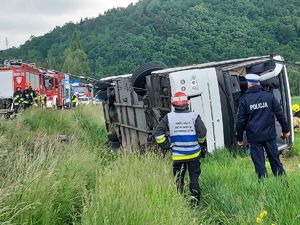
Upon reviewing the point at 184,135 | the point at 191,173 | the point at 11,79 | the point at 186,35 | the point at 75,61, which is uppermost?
the point at 186,35

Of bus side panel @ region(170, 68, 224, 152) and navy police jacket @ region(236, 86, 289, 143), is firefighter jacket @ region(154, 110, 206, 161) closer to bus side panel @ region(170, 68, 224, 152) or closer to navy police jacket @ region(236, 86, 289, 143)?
navy police jacket @ region(236, 86, 289, 143)

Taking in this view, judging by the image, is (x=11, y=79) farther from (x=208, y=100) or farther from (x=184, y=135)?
(x=184, y=135)

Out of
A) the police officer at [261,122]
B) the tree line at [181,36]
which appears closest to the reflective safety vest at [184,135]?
the police officer at [261,122]

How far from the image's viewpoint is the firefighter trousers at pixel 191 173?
598 centimetres

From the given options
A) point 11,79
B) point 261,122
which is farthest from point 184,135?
point 11,79

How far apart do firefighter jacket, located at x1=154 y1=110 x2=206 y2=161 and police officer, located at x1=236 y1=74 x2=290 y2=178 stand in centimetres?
71

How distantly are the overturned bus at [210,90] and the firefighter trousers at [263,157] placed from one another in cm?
190

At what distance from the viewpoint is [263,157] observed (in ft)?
21.4

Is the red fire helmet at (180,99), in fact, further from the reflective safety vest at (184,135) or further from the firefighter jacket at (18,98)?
the firefighter jacket at (18,98)

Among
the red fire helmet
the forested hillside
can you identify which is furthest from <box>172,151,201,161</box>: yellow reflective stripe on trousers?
the forested hillside

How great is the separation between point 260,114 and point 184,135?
3.61 ft

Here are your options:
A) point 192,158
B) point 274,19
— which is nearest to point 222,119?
point 192,158

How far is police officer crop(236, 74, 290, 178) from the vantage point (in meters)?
6.50

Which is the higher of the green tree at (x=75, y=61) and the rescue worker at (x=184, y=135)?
the green tree at (x=75, y=61)
